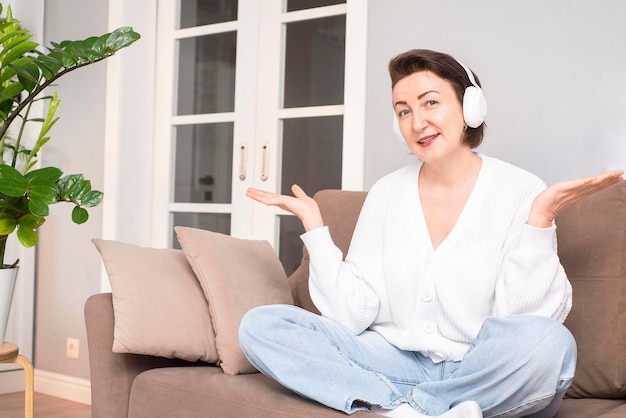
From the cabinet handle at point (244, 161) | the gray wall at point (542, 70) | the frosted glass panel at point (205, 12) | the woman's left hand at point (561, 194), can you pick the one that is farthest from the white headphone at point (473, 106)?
the frosted glass panel at point (205, 12)

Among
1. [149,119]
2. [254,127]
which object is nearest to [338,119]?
[254,127]

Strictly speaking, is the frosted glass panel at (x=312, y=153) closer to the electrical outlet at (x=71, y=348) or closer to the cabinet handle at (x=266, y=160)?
the cabinet handle at (x=266, y=160)

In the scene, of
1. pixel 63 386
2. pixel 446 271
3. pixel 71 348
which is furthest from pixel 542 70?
pixel 63 386

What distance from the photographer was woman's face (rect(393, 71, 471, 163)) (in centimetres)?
199

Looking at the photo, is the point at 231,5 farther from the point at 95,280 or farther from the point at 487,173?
the point at 487,173

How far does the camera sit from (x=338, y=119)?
3195mm

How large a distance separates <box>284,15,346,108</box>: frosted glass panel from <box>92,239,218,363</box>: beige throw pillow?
1.22 meters

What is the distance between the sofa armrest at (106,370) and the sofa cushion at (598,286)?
118 centimetres

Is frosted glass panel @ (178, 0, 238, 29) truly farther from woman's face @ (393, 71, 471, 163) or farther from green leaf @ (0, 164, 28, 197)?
woman's face @ (393, 71, 471, 163)

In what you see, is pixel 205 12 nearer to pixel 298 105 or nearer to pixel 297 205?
pixel 298 105

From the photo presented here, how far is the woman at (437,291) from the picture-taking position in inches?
65.3

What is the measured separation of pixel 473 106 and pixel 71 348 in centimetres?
260

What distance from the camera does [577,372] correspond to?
6.50 ft

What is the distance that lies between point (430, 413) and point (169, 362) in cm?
89
